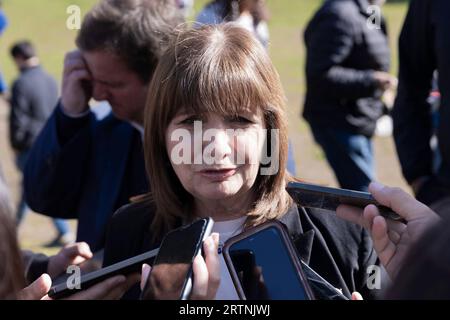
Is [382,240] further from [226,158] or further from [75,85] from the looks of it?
[75,85]

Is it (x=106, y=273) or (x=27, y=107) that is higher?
(x=106, y=273)

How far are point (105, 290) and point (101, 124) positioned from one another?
1435 millimetres

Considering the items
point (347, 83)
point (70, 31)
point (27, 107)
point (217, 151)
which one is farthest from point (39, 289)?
point (70, 31)

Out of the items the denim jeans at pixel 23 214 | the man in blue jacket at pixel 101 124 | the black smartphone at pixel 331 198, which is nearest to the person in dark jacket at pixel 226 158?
the black smartphone at pixel 331 198

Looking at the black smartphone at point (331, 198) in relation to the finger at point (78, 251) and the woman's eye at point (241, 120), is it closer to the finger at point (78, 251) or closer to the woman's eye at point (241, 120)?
the woman's eye at point (241, 120)

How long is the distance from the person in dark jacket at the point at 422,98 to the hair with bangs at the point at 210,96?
Result: 3.59ft

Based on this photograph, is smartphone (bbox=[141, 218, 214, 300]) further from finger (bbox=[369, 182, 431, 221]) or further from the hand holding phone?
the hand holding phone

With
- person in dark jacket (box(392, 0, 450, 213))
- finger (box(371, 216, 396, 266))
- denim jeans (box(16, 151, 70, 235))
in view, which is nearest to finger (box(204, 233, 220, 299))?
finger (box(371, 216, 396, 266))

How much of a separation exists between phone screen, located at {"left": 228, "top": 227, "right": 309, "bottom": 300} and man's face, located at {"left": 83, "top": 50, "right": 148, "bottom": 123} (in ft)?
4.60

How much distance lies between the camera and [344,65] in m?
5.06

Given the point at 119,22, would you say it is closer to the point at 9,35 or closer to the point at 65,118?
the point at 65,118

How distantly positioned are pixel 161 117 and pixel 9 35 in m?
19.6

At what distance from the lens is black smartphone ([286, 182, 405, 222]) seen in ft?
5.30

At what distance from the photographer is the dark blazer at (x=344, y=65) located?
4.93 meters
